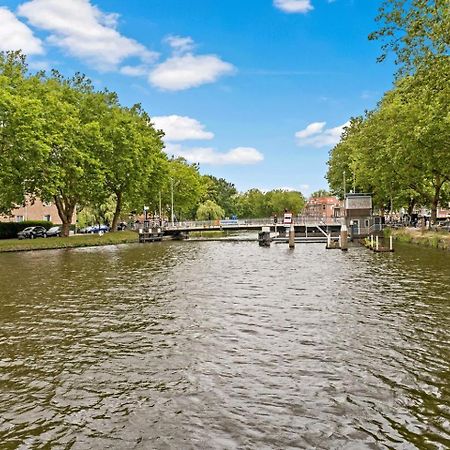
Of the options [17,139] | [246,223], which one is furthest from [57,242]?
[246,223]

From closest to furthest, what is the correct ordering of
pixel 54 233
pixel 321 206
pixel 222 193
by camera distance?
pixel 54 233
pixel 222 193
pixel 321 206

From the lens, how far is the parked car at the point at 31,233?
58.7 meters

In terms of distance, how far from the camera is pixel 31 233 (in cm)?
5928

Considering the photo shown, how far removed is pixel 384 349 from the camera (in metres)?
11.2

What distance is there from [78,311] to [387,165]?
4304 cm

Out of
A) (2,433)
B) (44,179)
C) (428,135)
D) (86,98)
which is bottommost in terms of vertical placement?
(2,433)

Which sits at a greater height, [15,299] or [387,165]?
[387,165]

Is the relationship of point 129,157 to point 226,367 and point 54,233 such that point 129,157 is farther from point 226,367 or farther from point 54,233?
point 226,367

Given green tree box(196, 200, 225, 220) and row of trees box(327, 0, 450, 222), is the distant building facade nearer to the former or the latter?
green tree box(196, 200, 225, 220)

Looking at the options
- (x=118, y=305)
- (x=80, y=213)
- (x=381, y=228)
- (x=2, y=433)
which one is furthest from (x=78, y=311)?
(x=80, y=213)

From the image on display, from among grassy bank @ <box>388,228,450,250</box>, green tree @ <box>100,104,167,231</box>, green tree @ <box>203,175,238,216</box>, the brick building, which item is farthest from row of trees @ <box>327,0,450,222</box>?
the brick building

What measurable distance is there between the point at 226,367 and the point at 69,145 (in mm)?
42714

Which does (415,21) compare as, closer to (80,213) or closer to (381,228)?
(381,228)

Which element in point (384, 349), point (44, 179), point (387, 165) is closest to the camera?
point (384, 349)
